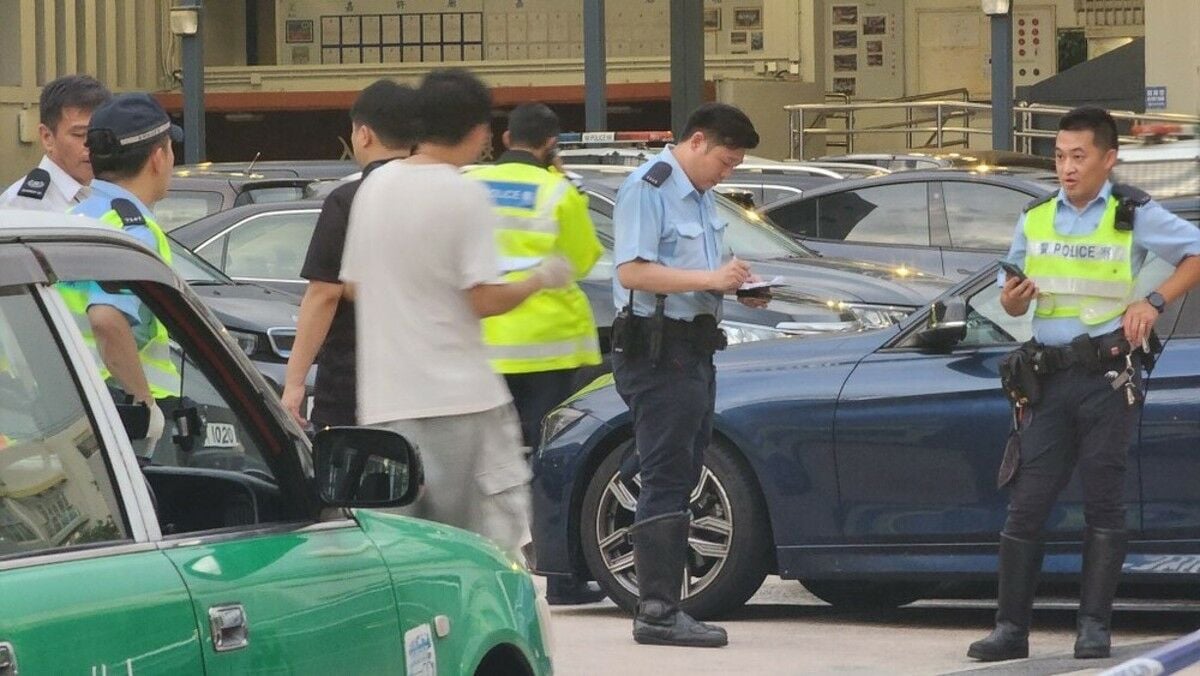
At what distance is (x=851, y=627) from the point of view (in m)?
8.11

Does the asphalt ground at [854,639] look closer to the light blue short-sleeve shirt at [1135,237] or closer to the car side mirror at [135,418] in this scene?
the light blue short-sleeve shirt at [1135,237]

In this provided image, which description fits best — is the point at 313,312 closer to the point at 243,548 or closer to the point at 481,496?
the point at 481,496

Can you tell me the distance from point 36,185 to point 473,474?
1.83m

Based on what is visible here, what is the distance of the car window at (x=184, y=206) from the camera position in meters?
15.4

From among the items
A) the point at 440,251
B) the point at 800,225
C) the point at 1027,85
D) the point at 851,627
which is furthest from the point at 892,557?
the point at 1027,85

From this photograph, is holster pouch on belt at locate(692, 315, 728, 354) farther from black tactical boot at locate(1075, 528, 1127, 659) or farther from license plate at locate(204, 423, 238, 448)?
license plate at locate(204, 423, 238, 448)

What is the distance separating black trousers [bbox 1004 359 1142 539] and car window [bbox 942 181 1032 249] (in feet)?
25.0

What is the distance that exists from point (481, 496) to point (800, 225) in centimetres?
1058

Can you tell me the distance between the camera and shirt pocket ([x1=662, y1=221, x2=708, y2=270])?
7.36 meters

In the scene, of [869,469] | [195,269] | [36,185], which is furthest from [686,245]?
[195,269]

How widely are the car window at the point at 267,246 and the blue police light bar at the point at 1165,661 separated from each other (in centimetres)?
1024

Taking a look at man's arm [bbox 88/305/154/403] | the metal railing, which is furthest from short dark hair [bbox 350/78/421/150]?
the metal railing

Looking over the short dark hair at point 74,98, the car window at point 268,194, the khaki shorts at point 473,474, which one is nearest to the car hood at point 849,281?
the car window at point 268,194

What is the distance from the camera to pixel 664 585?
754 cm
